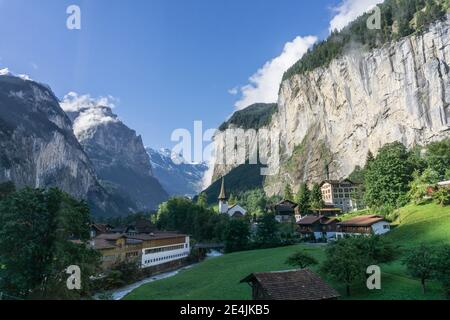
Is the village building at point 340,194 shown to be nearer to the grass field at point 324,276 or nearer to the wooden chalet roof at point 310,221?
the wooden chalet roof at point 310,221

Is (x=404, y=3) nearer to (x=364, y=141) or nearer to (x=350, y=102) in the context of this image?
(x=350, y=102)

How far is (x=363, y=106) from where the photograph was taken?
13588 centimetres

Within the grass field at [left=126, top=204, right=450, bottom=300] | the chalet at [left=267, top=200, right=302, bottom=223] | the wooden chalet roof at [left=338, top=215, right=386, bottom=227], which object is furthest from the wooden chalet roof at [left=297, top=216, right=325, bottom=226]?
the chalet at [left=267, top=200, right=302, bottom=223]

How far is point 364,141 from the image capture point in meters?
136

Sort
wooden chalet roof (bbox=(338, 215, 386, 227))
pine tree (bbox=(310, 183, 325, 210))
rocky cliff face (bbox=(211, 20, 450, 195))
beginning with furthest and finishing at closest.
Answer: rocky cliff face (bbox=(211, 20, 450, 195)) < pine tree (bbox=(310, 183, 325, 210)) < wooden chalet roof (bbox=(338, 215, 386, 227))

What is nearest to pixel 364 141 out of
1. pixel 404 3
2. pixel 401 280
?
pixel 404 3

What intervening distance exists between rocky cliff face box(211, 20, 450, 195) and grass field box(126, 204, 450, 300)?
65.8m

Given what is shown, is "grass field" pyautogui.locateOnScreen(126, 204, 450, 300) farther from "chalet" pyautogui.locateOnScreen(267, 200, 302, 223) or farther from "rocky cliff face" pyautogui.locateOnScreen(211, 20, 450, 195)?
"rocky cliff face" pyautogui.locateOnScreen(211, 20, 450, 195)

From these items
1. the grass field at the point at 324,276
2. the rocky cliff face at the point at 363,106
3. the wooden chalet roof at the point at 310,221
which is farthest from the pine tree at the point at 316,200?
the rocky cliff face at the point at 363,106

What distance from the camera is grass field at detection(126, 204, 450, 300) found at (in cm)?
2981

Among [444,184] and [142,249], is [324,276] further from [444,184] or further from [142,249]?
[444,184]

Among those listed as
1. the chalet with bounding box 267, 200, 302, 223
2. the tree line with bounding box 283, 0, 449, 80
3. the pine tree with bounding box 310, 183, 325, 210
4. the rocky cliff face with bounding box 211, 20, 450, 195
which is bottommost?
the chalet with bounding box 267, 200, 302, 223

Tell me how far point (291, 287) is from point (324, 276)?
15.4 metres

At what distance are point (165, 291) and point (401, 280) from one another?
84.1ft
